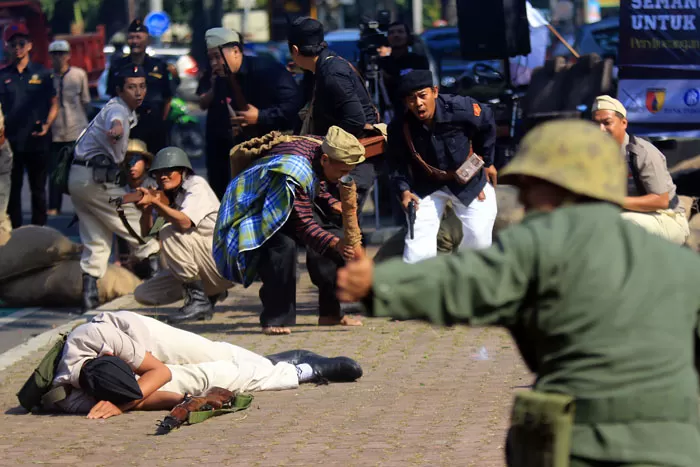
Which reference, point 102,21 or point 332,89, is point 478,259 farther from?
→ point 102,21

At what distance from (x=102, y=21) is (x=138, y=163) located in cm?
4409

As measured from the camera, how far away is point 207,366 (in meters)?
7.07

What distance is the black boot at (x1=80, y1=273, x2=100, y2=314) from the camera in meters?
10.4

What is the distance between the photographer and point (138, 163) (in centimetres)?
1047

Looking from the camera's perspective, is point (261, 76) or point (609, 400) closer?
point (609, 400)

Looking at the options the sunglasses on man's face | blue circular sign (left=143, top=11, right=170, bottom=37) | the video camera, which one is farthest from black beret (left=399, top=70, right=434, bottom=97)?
blue circular sign (left=143, top=11, right=170, bottom=37)

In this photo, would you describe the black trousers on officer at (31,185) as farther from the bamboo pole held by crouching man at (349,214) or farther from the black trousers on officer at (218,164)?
the bamboo pole held by crouching man at (349,214)

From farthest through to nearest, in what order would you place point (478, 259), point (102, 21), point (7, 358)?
point (102, 21), point (7, 358), point (478, 259)

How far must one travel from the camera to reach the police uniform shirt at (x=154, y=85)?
12.6m

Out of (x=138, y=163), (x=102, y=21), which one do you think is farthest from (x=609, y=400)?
(x=102, y=21)

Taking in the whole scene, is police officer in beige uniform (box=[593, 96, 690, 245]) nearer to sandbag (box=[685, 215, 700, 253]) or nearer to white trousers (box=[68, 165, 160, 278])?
sandbag (box=[685, 215, 700, 253])

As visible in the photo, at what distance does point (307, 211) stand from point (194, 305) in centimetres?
153

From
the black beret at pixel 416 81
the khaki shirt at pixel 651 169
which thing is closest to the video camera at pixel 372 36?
the black beret at pixel 416 81

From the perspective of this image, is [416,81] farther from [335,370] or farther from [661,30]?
[661,30]
